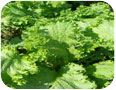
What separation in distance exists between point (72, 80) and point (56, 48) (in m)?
0.51

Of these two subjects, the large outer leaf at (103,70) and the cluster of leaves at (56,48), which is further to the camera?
the large outer leaf at (103,70)

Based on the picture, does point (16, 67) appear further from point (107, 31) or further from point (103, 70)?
point (107, 31)

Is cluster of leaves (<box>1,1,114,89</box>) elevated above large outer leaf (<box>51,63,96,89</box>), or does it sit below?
above

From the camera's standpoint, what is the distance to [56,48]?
3.39m

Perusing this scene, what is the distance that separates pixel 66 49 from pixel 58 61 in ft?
0.81

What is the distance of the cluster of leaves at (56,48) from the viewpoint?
3.12m

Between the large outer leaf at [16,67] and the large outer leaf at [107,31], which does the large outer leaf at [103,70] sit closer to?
the large outer leaf at [107,31]

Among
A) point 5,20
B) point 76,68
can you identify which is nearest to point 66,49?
point 76,68

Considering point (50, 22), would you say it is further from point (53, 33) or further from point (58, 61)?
point (58, 61)

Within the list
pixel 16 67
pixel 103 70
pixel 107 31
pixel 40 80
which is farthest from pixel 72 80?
pixel 107 31

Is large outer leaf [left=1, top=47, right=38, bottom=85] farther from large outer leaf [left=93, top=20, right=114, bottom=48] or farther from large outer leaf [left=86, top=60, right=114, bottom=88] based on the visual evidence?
large outer leaf [left=93, top=20, right=114, bottom=48]

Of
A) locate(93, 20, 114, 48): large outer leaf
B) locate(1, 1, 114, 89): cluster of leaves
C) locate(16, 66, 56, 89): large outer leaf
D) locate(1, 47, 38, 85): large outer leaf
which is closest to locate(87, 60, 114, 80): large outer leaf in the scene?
locate(1, 1, 114, 89): cluster of leaves

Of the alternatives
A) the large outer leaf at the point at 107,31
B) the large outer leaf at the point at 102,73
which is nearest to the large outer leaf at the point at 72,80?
the large outer leaf at the point at 102,73

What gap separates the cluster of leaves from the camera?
123 inches
